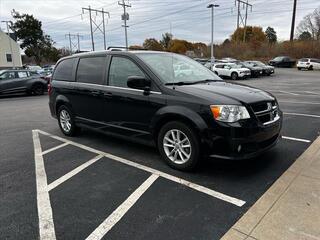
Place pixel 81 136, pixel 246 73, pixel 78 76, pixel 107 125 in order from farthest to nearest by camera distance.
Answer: pixel 246 73, pixel 81 136, pixel 78 76, pixel 107 125

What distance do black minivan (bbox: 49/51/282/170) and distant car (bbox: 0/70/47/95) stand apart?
1254cm

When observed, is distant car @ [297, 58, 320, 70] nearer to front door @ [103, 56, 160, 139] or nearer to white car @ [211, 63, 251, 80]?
white car @ [211, 63, 251, 80]

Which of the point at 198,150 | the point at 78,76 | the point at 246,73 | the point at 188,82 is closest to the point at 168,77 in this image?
the point at 188,82

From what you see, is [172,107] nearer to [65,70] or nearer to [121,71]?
[121,71]

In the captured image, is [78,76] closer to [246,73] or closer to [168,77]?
[168,77]

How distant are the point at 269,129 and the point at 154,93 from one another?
1.71 meters

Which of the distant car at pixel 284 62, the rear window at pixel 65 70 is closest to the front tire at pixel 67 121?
the rear window at pixel 65 70

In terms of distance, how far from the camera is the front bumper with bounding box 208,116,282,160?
396 cm

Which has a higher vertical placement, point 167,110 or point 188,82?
point 188,82

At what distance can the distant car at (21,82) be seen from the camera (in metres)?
17.1

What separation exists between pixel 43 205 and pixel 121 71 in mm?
2595

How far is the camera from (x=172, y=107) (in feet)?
14.5

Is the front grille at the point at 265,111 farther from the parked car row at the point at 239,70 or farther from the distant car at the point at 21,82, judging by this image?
the parked car row at the point at 239,70

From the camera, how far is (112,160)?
5125 millimetres
